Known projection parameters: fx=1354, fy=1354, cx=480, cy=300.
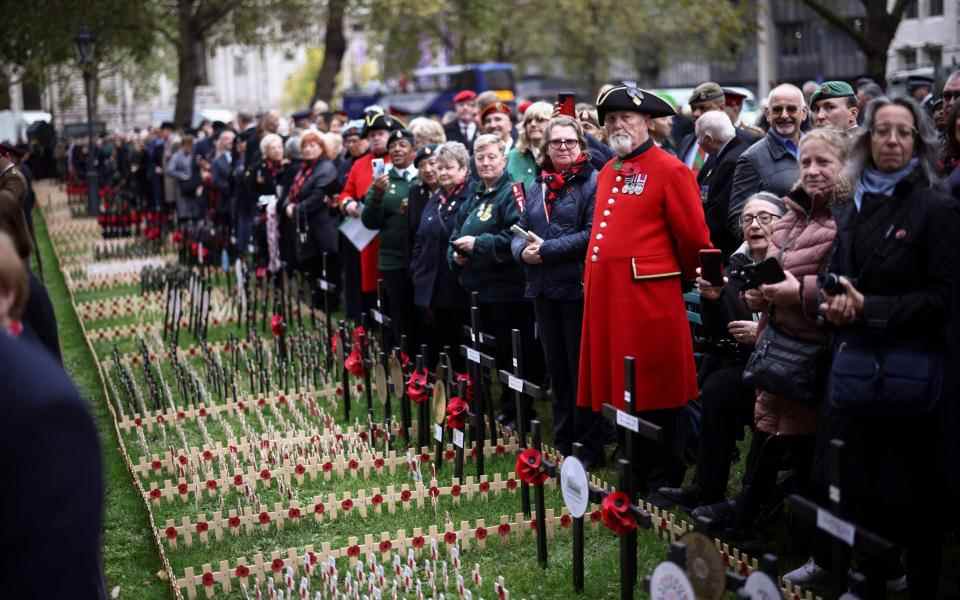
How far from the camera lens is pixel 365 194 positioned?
39.4 feet

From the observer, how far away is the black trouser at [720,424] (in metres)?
6.81

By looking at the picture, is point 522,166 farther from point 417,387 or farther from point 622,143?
point 622,143

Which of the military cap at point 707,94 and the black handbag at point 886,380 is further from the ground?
the military cap at point 707,94

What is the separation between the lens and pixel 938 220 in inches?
192

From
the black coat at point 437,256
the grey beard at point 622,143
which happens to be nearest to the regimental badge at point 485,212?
the black coat at point 437,256

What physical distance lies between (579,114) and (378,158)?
242 centimetres

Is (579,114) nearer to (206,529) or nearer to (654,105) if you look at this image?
(654,105)

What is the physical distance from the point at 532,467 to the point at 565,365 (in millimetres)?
1850

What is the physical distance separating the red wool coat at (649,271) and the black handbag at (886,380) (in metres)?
1.96

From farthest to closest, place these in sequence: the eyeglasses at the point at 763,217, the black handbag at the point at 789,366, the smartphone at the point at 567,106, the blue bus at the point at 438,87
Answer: the blue bus at the point at 438,87, the smartphone at the point at 567,106, the eyeglasses at the point at 763,217, the black handbag at the point at 789,366

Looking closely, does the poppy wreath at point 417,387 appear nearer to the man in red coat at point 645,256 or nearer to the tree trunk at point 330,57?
the man in red coat at point 645,256

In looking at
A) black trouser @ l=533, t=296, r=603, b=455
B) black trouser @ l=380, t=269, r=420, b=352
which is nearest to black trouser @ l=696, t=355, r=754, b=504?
black trouser @ l=533, t=296, r=603, b=455

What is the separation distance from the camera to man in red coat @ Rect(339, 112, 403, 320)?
12.0 meters

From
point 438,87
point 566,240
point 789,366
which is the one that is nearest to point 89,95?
point 438,87
